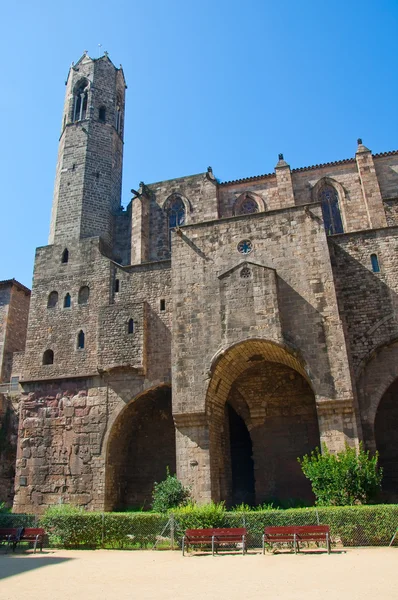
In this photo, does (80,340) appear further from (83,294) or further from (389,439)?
(389,439)

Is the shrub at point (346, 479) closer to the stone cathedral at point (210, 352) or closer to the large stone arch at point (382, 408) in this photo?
the stone cathedral at point (210, 352)

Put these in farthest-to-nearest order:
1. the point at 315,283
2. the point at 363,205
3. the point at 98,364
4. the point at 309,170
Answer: the point at 309,170
the point at 363,205
the point at 98,364
the point at 315,283

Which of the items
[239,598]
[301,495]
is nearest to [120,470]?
[301,495]

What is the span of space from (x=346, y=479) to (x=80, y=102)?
2271 centimetres

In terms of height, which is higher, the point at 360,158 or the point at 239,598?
the point at 360,158

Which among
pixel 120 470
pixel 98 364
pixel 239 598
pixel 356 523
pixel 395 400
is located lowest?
pixel 239 598

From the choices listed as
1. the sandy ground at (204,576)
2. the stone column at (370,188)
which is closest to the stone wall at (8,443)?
the sandy ground at (204,576)

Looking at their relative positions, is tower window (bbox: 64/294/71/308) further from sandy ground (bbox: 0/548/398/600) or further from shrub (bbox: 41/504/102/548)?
sandy ground (bbox: 0/548/398/600)

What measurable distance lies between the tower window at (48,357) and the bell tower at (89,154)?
536 cm

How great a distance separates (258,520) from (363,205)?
1701cm

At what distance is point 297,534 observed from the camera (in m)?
11.1

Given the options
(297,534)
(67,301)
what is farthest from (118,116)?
(297,534)

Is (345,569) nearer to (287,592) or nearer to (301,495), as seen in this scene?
(287,592)

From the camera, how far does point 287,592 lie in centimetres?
712
